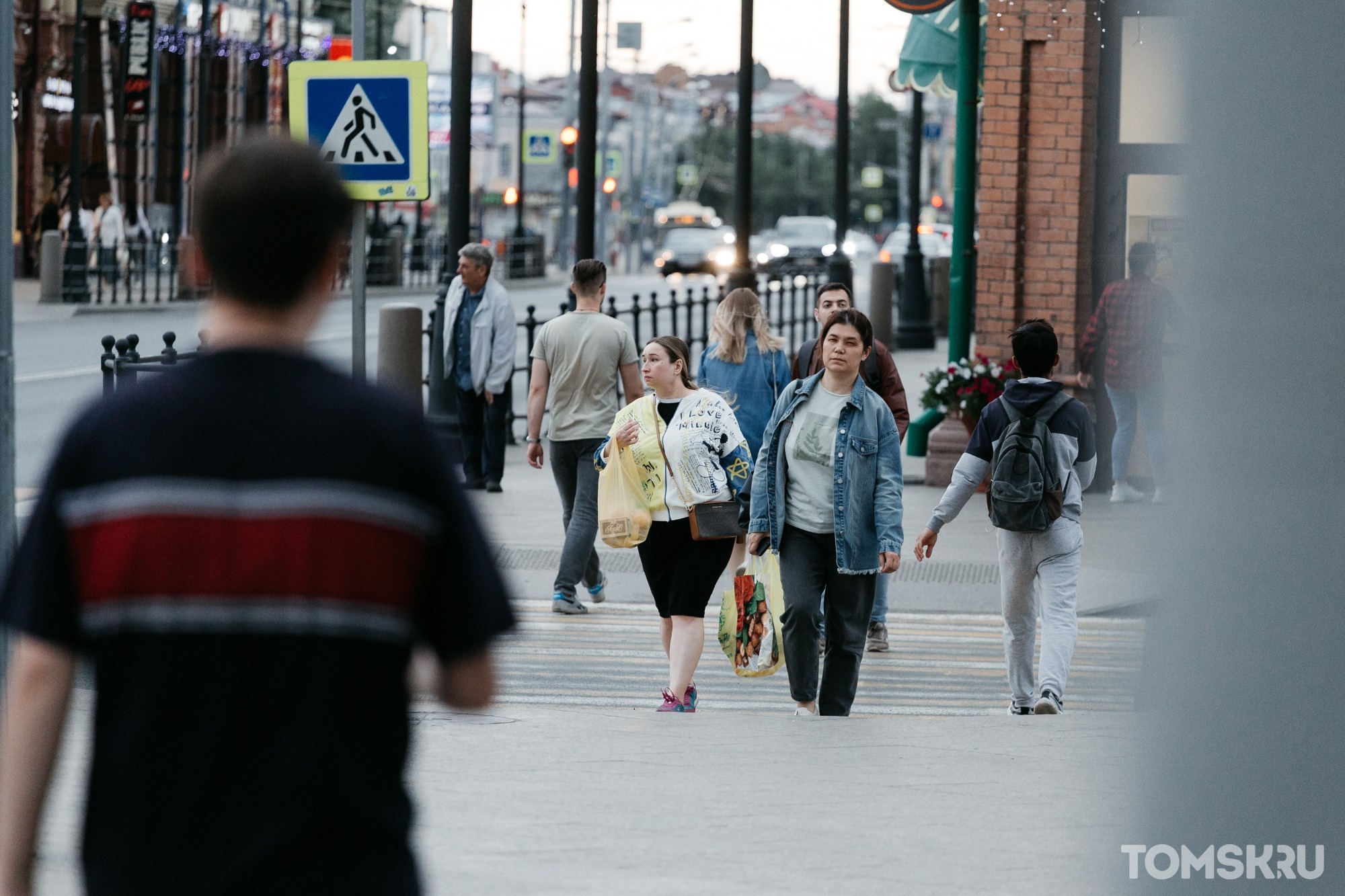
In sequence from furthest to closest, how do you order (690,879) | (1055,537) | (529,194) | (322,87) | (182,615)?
(529,194) → (322,87) → (1055,537) → (690,879) → (182,615)

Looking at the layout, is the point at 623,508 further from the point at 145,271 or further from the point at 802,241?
the point at 802,241

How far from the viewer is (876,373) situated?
952cm

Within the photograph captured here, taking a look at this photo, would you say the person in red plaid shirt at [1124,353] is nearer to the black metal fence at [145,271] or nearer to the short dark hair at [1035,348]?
the short dark hair at [1035,348]

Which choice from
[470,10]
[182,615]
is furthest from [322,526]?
[470,10]

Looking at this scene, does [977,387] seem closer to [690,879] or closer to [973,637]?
[973,637]

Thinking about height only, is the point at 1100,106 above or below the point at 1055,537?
above

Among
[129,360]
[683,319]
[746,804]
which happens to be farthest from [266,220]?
[683,319]

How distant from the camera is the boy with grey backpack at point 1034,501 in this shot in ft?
24.6

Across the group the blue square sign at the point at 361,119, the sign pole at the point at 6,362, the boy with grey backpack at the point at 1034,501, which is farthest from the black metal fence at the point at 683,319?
the sign pole at the point at 6,362

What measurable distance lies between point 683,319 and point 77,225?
11687 mm

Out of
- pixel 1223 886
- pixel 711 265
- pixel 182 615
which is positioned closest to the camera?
pixel 1223 886

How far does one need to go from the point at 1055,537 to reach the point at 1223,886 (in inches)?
228

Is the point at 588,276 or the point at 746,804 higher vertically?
the point at 588,276

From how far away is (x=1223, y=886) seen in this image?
6.27ft
